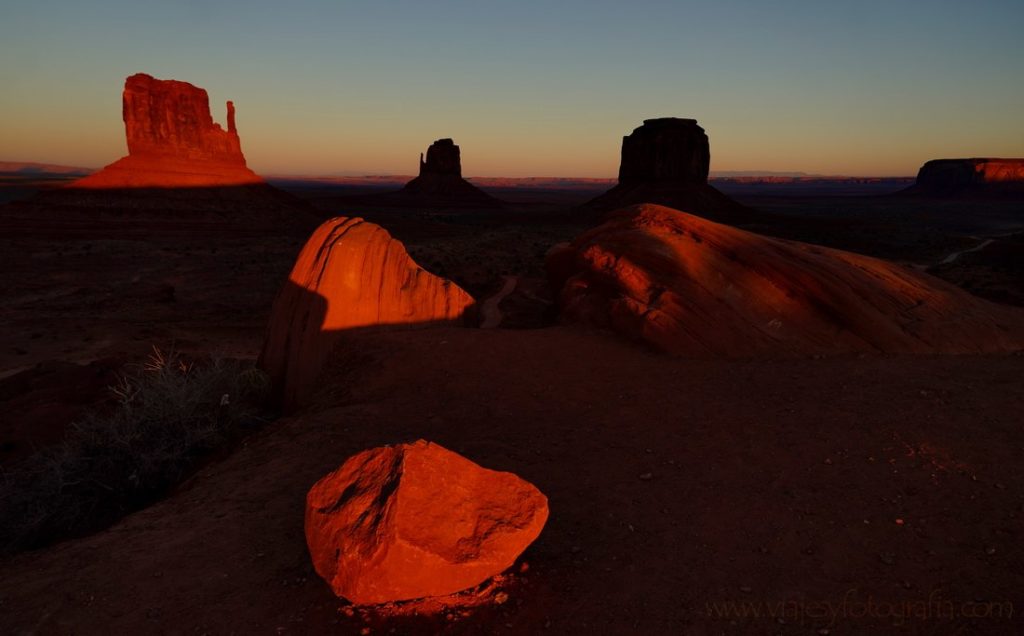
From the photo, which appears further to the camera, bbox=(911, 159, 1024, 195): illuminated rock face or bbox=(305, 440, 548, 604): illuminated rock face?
bbox=(911, 159, 1024, 195): illuminated rock face

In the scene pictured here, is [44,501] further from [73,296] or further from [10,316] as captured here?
[73,296]

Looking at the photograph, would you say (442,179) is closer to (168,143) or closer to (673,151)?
(673,151)

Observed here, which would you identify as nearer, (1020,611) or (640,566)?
(1020,611)

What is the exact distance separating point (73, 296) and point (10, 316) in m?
4.06

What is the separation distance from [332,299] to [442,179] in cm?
10632

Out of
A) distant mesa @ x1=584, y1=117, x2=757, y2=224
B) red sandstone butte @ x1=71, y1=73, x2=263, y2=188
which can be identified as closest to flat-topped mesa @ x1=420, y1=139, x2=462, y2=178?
distant mesa @ x1=584, y1=117, x2=757, y2=224

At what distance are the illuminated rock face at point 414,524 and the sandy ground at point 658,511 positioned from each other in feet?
0.90

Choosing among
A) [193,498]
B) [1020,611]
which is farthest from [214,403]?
[1020,611]

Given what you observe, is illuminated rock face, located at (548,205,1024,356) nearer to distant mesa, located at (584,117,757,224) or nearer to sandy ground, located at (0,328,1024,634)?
sandy ground, located at (0,328,1024,634)

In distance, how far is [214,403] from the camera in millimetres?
7527

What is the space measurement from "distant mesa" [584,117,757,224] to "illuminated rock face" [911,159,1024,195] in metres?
89.5

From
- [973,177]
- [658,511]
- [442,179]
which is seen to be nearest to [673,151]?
[442,179]

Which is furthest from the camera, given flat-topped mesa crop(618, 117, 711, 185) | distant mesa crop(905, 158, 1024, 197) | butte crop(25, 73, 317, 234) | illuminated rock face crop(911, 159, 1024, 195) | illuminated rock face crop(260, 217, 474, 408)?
illuminated rock face crop(911, 159, 1024, 195)

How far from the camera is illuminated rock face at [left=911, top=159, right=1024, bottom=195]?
390 feet
